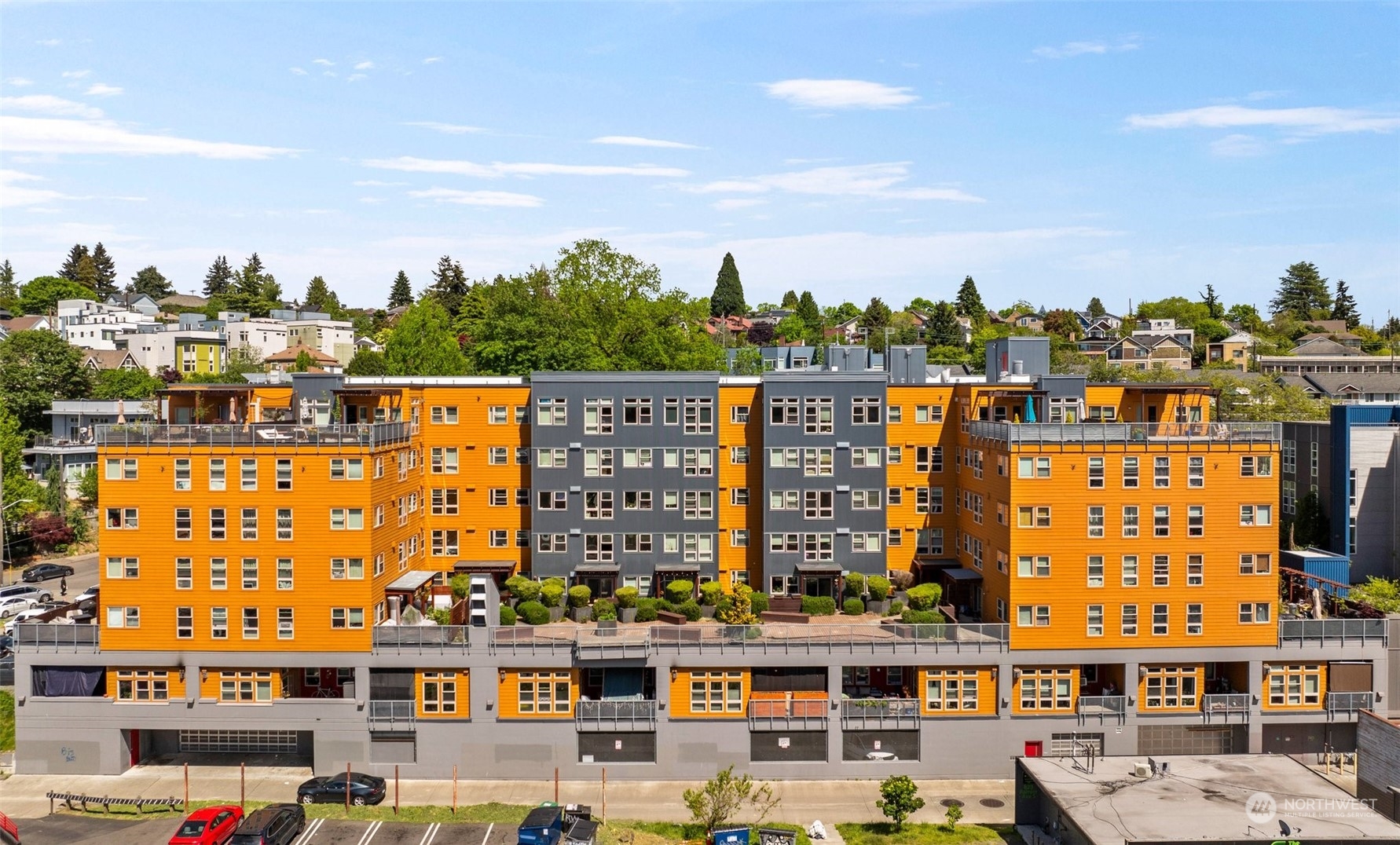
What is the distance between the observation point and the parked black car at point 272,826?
1458 inches

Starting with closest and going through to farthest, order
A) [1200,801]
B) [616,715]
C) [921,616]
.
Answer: [1200,801]
[616,715]
[921,616]

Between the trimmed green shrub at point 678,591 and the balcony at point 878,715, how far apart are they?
10372 millimetres

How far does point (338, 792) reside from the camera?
43.2 metres

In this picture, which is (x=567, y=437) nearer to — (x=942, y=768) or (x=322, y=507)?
(x=322, y=507)

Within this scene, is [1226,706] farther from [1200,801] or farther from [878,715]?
[878,715]

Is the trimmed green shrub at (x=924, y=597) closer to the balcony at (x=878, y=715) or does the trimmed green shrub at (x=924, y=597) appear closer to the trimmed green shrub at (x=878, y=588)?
the trimmed green shrub at (x=878, y=588)

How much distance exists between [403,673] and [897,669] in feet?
77.9

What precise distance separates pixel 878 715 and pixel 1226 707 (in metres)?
16.2

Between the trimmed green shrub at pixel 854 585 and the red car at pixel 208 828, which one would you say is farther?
the trimmed green shrub at pixel 854 585

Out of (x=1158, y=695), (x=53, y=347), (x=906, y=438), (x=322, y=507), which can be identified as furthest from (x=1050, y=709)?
(x=53, y=347)

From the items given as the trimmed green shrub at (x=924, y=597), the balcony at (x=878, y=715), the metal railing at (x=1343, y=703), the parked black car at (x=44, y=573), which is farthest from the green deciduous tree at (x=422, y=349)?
the metal railing at (x=1343, y=703)

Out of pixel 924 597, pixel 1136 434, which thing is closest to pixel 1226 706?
pixel 1136 434

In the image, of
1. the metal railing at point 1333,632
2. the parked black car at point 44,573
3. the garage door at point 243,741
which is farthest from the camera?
the parked black car at point 44,573

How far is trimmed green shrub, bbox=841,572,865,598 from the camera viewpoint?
54156 millimetres
